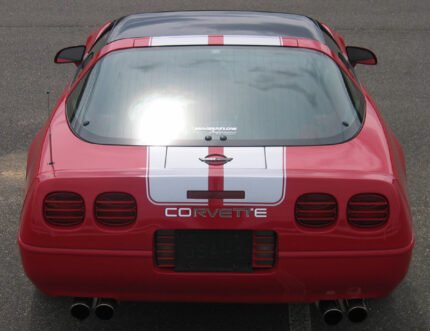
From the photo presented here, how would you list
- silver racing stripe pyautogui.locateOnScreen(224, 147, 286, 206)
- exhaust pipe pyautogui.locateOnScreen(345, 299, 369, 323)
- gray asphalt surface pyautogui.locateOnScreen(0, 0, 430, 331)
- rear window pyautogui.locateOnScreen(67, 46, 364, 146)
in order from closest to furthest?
1. silver racing stripe pyautogui.locateOnScreen(224, 147, 286, 206)
2. exhaust pipe pyautogui.locateOnScreen(345, 299, 369, 323)
3. rear window pyautogui.locateOnScreen(67, 46, 364, 146)
4. gray asphalt surface pyautogui.locateOnScreen(0, 0, 430, 331)

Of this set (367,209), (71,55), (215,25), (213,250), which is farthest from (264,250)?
(71,55)

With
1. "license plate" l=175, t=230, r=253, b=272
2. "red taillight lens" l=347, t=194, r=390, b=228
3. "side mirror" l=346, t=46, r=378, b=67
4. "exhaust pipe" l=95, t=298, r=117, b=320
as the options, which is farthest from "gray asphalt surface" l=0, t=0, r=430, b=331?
"side mirror" l=346, t=46, r=378, b=67

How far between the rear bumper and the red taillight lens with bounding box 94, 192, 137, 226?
130 millimetres

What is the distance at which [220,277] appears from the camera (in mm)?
3562

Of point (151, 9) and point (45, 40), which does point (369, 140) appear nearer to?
point (45, 40)

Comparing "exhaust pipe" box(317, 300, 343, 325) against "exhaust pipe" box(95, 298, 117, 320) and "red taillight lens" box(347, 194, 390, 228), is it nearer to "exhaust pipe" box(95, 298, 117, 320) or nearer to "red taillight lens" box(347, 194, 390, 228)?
"red taillight lens" box(347, 194, 390, 228)

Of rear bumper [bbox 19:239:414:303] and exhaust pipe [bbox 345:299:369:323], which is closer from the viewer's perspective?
rear bumper [bbox 19:239:414:303]

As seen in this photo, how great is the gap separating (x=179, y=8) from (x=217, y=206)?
8348mm

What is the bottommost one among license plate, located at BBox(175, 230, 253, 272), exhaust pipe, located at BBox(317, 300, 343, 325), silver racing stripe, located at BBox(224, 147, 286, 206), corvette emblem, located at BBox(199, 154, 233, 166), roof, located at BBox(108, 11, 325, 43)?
exhaust pipe, located at BBox(317, 300, 343, 325)

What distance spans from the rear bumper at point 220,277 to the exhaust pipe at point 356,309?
72 mm

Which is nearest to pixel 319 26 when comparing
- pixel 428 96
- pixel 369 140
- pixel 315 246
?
pixel 369 140

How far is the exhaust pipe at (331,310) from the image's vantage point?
3752 millimetres

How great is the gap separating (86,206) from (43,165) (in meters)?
0.33

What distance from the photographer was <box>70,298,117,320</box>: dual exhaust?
378 cm
